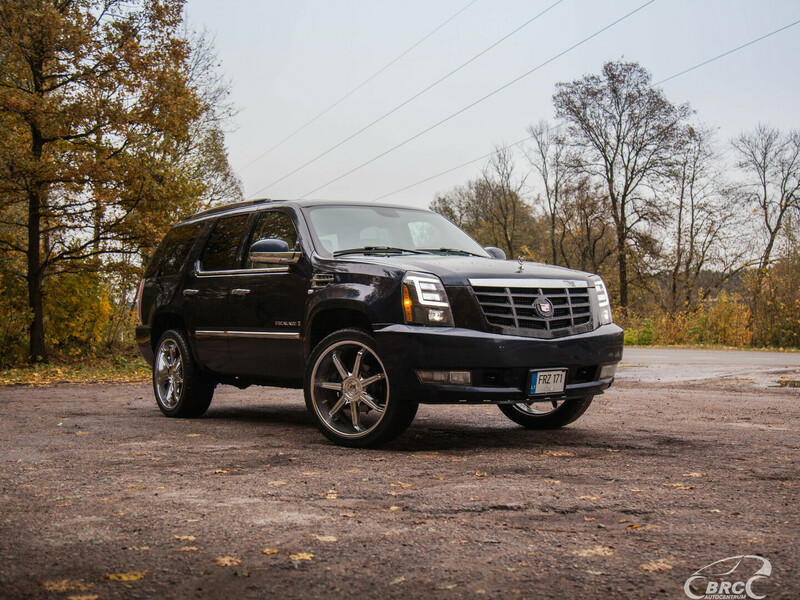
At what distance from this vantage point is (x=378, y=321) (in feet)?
19.3

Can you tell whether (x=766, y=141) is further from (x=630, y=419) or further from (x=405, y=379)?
(x=405, y=379)

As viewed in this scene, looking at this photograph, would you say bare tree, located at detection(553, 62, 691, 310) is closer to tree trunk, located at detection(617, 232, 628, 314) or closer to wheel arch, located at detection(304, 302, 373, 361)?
tree trunk, located at detection(617, 232, 628, 314)

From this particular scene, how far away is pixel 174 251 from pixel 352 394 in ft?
11.6

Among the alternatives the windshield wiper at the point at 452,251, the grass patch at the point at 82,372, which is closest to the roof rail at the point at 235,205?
the windshield wiper at the point at 452,251

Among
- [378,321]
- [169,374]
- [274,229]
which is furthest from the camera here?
[169,374]

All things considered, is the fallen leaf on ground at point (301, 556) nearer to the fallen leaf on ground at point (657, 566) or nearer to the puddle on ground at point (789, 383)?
the fallen leaf on ground at point (657, 566)

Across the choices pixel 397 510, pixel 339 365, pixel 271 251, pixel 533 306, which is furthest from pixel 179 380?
pixel 397 510

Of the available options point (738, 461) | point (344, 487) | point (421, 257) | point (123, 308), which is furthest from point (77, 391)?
point (123, 308)

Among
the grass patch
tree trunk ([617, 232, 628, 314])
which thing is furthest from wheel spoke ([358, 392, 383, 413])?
tree trunk ([617, 232, 628, 314])

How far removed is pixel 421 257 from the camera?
6.46 meters

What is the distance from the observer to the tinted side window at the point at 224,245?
777 centimetres

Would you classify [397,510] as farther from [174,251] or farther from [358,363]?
[174,251]

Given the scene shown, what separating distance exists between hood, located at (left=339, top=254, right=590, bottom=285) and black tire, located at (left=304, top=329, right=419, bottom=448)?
0.59m

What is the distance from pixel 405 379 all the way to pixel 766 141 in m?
41.6
